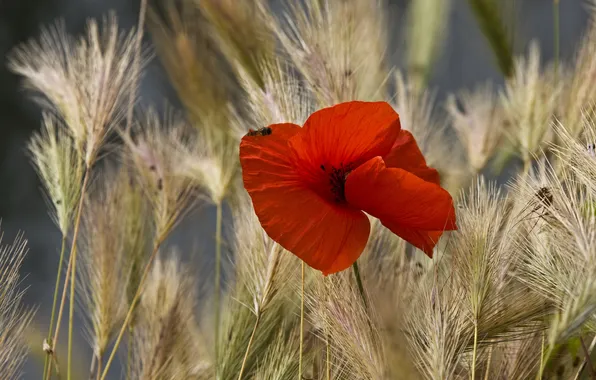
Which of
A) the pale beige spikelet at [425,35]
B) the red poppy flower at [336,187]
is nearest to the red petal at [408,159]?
the red poppy flower at [336,187]

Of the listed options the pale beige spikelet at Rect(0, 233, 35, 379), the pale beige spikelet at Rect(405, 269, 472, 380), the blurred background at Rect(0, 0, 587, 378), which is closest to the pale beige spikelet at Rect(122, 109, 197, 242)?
the pale beige spikelet at Rect(0, 233, 35, 379)

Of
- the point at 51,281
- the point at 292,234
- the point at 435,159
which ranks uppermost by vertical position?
the point at 292,234

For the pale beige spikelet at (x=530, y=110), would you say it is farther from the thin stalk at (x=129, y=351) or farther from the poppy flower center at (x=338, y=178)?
the thin stalk at (x=129, y=351)

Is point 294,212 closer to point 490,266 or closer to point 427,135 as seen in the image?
point 490,266

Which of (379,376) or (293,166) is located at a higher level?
(293,166)

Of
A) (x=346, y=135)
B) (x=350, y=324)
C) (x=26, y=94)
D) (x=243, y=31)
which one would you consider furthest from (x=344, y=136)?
(x=26, y=94)

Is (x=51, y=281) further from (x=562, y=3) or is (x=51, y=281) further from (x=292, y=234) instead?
(x=292, y=234)

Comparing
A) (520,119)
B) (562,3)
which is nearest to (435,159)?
(520,119)
